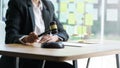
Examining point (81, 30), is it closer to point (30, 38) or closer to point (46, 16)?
point (46, 16)

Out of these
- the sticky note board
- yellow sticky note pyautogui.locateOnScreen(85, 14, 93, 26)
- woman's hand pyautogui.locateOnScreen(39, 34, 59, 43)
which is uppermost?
the sticky note board

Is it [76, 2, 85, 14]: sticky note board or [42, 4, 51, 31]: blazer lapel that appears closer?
[42, 4, 51, 31]: blazer lapel

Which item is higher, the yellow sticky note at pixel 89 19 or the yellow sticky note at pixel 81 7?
the yellow sticky note at pixel 81 7

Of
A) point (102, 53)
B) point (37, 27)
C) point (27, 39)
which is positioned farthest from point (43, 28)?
point (102, 53)

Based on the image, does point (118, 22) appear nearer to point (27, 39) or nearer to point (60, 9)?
point (60, 9)

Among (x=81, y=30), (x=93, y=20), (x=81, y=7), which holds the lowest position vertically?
(x=81, y=30)

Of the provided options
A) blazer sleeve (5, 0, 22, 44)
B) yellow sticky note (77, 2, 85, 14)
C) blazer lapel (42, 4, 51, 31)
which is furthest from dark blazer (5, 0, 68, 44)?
yellow sticky note (77, 2, 85, 14)

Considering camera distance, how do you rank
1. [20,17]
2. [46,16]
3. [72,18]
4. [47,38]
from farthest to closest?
[72,18] → [46,16] → [20,17] → [47,38]

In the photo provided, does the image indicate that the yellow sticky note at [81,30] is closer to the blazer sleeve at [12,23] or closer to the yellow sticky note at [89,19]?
the yellow sticky note at [89,19]

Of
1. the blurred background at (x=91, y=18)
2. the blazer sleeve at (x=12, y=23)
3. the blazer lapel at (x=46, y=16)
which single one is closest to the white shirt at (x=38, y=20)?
the blazer lapel at (x=46, y=16)

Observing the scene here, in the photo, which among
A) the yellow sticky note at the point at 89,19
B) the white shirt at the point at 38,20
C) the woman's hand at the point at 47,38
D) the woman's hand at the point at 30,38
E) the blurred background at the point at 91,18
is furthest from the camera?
the yellow sticky note at the point at 89,19

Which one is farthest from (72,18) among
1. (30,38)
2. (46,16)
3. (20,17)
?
(30,38)

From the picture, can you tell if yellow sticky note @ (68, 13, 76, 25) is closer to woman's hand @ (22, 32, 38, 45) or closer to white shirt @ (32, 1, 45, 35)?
white shirt @ (32, 1, 45, 35)

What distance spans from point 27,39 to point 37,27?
1.19ft
